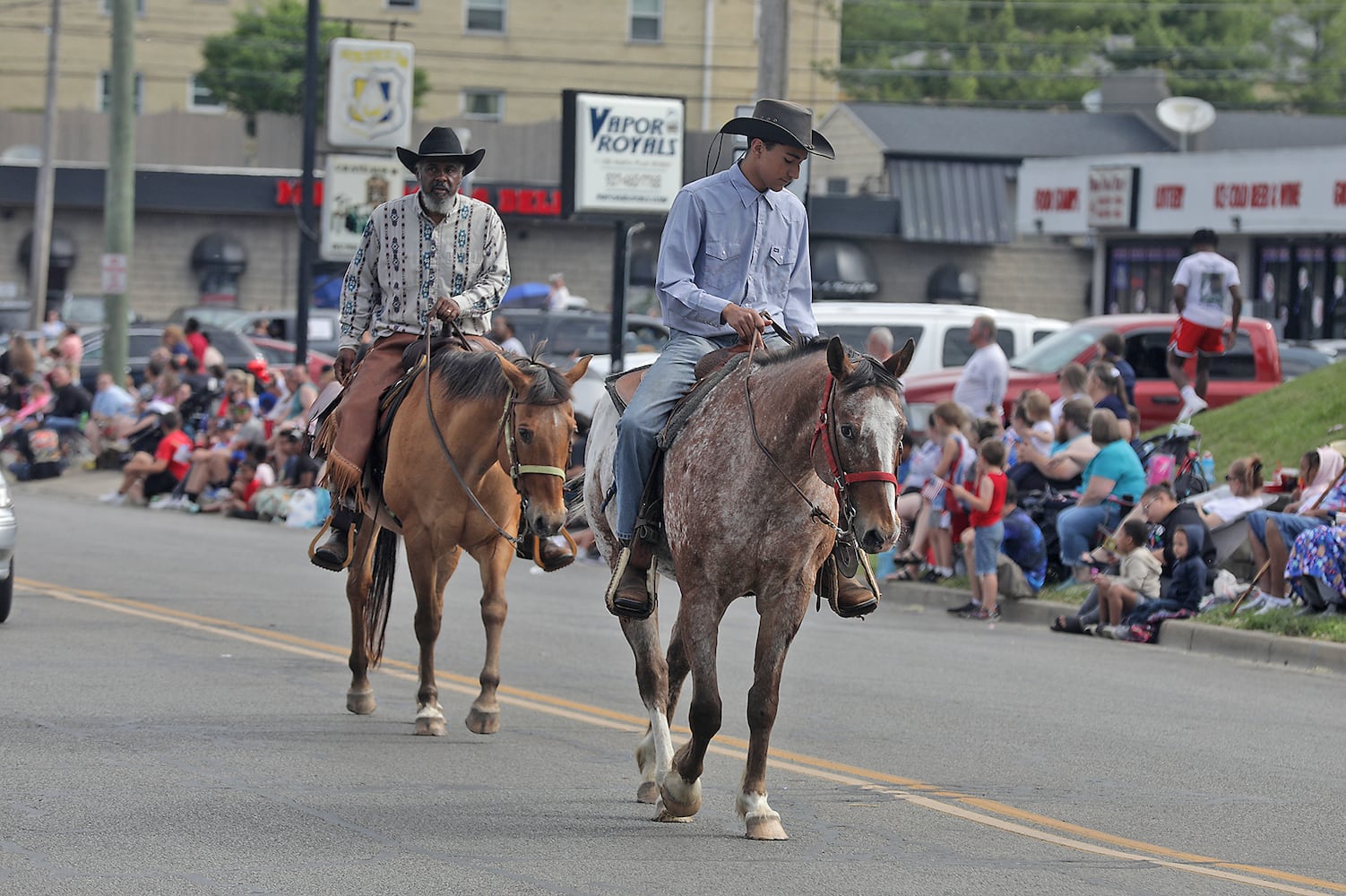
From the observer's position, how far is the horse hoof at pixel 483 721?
970cm

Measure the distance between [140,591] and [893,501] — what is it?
9.90 metres

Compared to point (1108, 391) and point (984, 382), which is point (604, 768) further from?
point (984, 382)

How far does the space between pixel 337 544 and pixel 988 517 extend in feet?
23.7

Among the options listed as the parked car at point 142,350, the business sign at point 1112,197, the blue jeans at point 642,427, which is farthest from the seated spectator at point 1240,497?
the business sign at point 1112,197

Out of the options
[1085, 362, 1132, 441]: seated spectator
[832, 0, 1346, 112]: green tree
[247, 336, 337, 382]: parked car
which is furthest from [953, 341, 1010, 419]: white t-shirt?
[832, 0, 1346, 112]: green tree

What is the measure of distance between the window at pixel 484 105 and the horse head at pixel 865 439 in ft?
192

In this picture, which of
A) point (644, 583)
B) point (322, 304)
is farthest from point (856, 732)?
point (322, 304)

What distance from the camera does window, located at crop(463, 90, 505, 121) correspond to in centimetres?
6494

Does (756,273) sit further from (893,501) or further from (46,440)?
(46,440)

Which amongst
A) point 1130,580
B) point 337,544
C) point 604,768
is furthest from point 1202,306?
point 604,768

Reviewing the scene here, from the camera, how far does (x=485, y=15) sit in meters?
64.0

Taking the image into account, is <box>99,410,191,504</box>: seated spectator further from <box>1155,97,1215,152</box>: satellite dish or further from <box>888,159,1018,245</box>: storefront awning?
<box>888,159,1018,245</box>: storefront awning

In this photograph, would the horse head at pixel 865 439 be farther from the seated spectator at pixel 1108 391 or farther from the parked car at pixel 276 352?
the parked car at pixel 276 352

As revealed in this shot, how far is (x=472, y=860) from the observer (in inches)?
275
